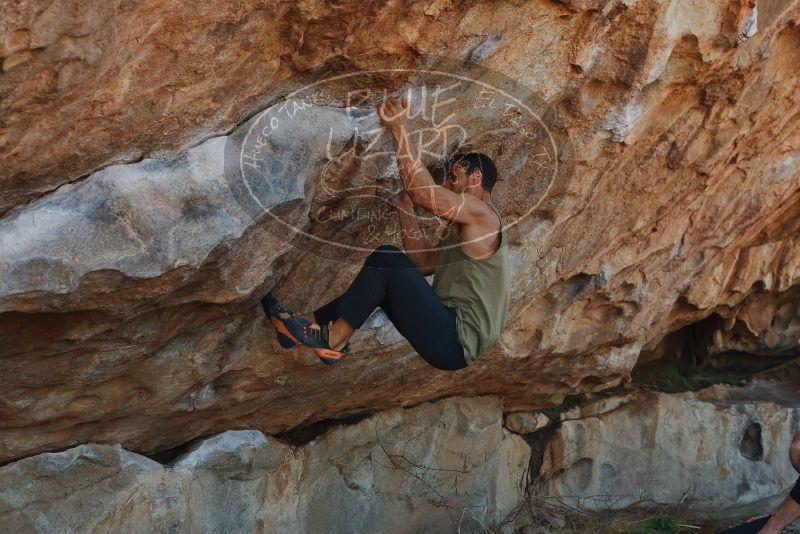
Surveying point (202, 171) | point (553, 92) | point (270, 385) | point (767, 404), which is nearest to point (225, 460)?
point (270, 385)

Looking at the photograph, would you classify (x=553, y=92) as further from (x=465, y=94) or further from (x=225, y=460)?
(x=225, y=460)

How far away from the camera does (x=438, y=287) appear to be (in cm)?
379

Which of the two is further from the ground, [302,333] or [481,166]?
[481,166]

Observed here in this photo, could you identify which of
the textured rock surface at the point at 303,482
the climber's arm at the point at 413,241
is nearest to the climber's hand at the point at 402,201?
the climber's arm at the point at 413,241

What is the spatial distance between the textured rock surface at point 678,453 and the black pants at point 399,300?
3.18m

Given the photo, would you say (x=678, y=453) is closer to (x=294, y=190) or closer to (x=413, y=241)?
(x=413, y=241)

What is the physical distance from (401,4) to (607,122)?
1220mm

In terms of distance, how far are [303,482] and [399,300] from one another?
6.93 feet

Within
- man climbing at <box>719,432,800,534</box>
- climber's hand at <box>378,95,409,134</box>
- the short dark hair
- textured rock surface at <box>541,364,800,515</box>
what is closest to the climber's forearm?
man climbing at <box>719,432,800,534</box>

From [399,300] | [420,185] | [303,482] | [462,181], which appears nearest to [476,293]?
[399,300]

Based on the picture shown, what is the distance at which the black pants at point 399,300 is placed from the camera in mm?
3547

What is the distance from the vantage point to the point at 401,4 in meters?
3.29

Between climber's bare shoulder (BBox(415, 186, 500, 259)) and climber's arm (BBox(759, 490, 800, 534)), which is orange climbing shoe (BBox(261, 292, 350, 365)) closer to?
climber's bare shoulder (BBox(415, 186, 500, 259))

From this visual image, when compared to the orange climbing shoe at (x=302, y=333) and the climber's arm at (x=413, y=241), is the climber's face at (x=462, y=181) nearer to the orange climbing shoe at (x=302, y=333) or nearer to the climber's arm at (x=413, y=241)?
the climber's arm at (x=413, y=241)
